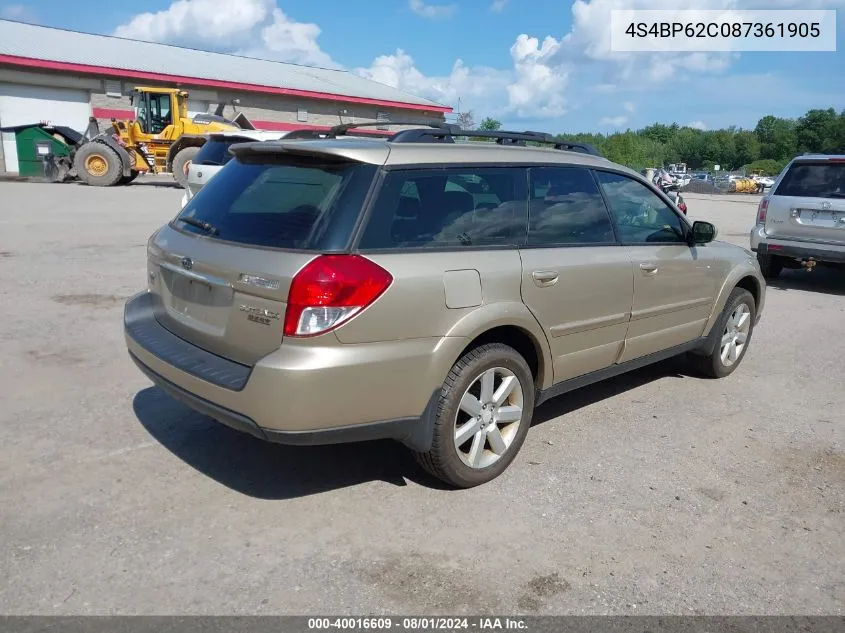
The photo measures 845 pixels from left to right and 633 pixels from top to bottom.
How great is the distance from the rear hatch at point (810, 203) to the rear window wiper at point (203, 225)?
27.3 ft

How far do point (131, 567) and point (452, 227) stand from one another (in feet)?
6.87

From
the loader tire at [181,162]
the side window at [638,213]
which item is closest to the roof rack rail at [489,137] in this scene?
the side window at [638,213]

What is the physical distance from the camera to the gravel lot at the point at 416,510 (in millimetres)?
2865

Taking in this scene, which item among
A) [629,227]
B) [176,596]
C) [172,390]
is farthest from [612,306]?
[176,596]

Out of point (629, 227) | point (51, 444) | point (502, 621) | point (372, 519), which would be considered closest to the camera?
point (502, 621)

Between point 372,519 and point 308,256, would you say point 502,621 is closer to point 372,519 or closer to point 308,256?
point 372,519

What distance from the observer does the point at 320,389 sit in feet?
10.0

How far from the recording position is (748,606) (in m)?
2.87

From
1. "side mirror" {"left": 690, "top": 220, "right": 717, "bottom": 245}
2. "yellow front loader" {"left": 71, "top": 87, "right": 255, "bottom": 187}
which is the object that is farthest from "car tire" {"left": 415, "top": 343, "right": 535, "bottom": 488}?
"yellow front loader" {"left": 71, "top": 87, "right": 255, "bottom": 187}

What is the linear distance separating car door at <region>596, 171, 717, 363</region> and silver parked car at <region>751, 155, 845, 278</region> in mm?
4940

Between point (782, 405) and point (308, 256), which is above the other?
point (308, 256)

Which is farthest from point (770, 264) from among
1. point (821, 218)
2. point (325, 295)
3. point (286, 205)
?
point (325, 295)

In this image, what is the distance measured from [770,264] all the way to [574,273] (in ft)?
24.8

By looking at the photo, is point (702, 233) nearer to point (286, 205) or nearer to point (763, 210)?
point (286, 205)
